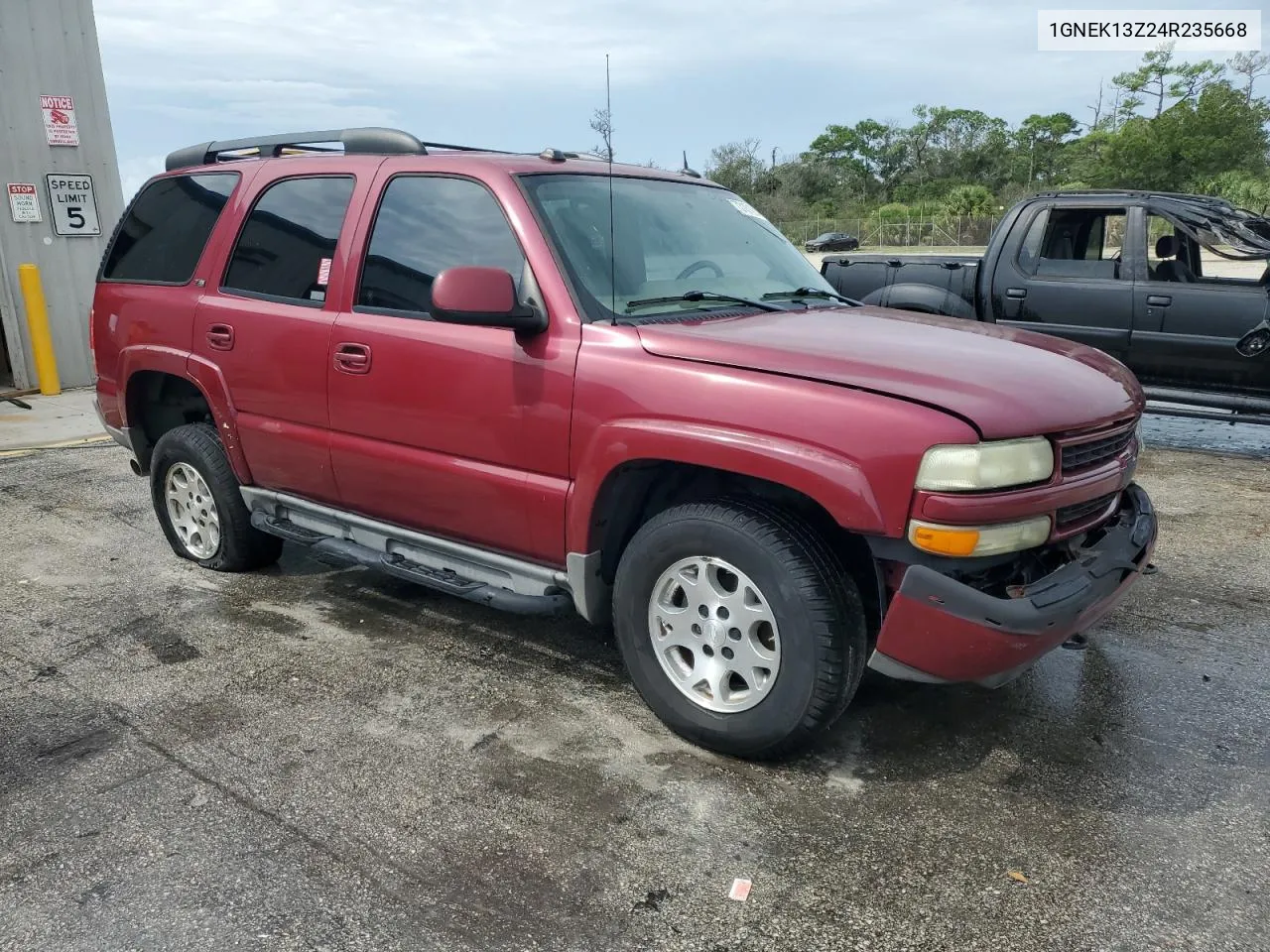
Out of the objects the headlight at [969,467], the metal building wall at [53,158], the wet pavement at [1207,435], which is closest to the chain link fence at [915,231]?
the metal building wall at [53,158]

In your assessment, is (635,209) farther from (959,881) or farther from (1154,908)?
(1154,908)

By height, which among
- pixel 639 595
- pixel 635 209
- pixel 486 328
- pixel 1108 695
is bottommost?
pixel 1108 695

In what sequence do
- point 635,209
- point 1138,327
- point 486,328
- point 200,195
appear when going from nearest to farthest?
point 486,328
point 635,209
point 200,195
point 1138,327

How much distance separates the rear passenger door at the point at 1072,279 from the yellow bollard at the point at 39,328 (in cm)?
911

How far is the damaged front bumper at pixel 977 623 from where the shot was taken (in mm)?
2701

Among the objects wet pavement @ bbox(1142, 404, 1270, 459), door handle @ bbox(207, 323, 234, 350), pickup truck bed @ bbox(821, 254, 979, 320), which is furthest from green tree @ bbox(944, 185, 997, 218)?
door handle @ bbox(207, 323, 234, 350)

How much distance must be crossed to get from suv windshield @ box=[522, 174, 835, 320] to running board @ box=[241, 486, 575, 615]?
0.96m

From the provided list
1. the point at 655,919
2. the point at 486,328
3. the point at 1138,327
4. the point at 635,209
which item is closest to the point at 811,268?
the point at 635,209

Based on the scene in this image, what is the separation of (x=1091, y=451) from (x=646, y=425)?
1334mm

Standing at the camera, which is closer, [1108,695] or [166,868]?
[166,868]

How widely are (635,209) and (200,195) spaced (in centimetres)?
225

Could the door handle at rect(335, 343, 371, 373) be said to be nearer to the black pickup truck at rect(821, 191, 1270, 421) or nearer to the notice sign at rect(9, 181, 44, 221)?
the black pickup truck at rect(821, 191, 1270, 421)

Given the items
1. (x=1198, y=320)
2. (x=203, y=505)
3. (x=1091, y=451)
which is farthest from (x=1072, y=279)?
(x=203, y=505)

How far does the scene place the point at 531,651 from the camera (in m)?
4.04
